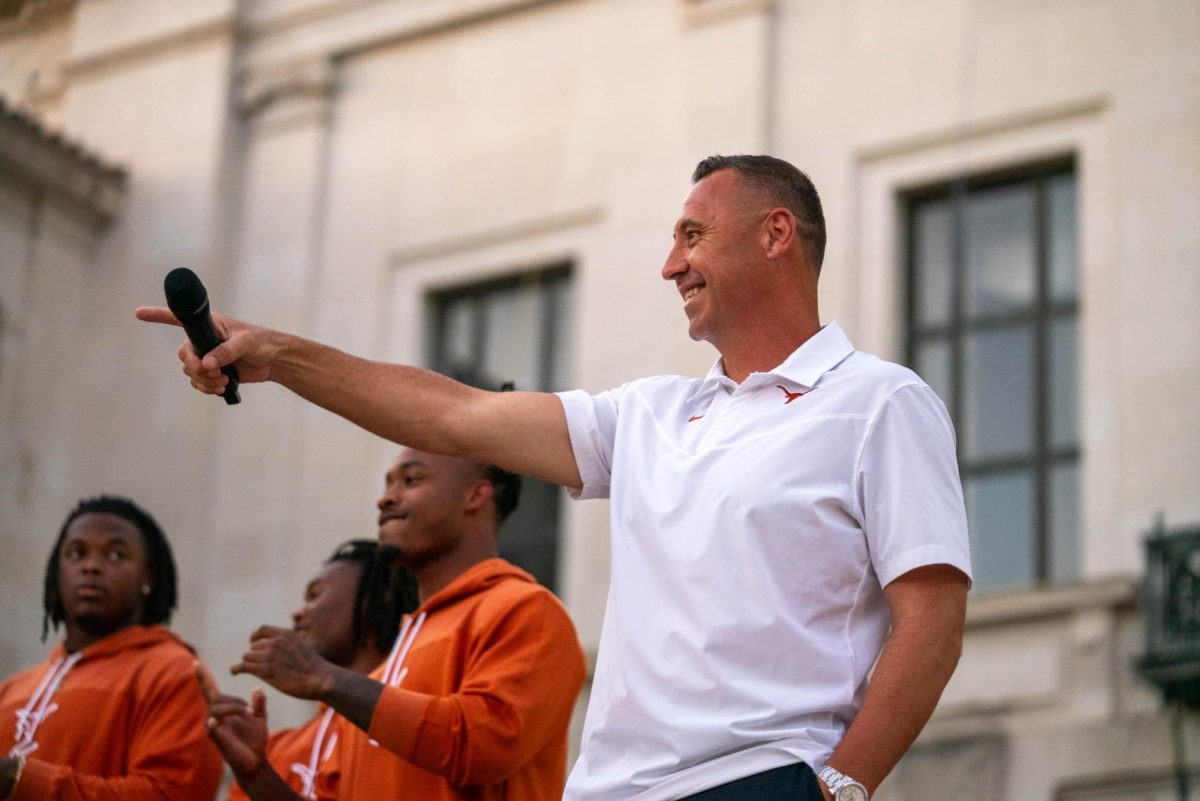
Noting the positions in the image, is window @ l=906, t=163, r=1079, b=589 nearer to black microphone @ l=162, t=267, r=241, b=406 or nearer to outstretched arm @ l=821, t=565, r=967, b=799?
outstretched arm @ l=821, t=565, r=967, b=799

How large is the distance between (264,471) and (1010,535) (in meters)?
5.67

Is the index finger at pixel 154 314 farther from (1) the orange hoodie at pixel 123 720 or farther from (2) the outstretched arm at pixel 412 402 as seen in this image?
(1) the orange hoodie at pixel 123 720

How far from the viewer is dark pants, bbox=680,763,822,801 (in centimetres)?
370

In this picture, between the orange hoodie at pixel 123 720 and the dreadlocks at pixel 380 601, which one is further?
the dreadlocks at pixel 380 601

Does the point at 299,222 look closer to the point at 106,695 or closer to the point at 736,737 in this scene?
the point at 106,695

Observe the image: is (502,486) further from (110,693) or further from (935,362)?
(935,362)

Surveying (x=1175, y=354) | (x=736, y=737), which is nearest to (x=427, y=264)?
(x=1175, y=354)

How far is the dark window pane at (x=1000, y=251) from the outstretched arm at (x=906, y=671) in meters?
9.96

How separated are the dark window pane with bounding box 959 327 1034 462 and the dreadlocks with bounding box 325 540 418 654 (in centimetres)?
702

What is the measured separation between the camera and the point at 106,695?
20.8ft

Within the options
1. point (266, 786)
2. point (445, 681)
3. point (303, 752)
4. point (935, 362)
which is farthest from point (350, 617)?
point (935, 362)

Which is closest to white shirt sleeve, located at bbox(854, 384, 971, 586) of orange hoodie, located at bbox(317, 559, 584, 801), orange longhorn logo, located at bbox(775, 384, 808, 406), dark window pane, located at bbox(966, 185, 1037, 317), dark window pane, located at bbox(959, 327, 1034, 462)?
orange longhorn logo, located at bbox(775, 384, 808, 406)

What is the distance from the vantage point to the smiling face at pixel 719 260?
441cm

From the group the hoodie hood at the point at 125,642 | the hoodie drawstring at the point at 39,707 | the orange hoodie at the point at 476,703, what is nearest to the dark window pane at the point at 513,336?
the hoodie hood at the point at 125,642
